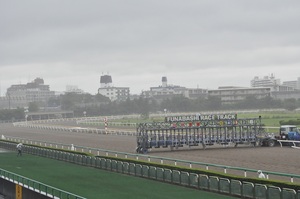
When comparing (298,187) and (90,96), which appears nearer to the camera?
(298,187)

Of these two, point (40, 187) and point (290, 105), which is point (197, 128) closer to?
point (40, 187)

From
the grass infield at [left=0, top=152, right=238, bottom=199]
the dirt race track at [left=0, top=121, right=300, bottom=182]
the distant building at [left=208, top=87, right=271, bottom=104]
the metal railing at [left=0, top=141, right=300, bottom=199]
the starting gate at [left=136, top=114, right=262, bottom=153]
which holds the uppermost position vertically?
the distant building at [left=208, top=87, right=271, bottom=104]

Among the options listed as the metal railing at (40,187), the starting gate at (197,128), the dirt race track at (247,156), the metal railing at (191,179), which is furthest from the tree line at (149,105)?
the metal railing at (40,187)

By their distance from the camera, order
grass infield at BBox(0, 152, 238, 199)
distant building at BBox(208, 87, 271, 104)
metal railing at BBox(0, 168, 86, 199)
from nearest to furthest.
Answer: metal railing at BBox(0, 168, 86, 199), grass infield at BBox(0, 152, 238, 199), distant building at BBox(208, 87, 271, 104)

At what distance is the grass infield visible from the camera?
19594 millimetres

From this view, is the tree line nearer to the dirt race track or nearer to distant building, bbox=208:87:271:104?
distant building, bbox=208:87:271:104

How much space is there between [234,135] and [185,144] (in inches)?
165

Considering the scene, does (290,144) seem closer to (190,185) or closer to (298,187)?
(190,185)

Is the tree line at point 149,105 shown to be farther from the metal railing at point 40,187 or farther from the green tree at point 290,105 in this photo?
the metal railing at point 40,187

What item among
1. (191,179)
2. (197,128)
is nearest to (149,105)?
(197,128)

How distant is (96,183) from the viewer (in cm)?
2303

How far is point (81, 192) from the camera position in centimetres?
2050

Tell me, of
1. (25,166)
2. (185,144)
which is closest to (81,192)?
(25,166)

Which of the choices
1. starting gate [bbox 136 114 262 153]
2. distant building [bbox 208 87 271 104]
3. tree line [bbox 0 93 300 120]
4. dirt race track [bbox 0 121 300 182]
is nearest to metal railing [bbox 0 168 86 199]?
dirt race track [bbox 0 121 300 182]
